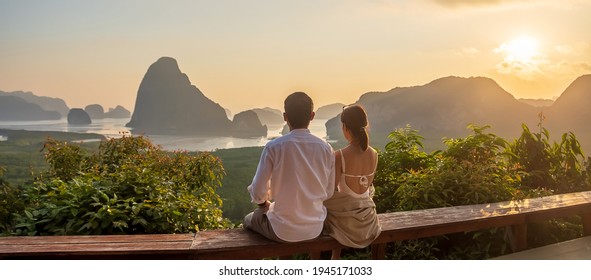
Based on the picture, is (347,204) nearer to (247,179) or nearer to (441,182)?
(441,182)

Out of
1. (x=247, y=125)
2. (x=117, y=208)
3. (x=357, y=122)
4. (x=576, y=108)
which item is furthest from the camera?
(x=247, y=125)

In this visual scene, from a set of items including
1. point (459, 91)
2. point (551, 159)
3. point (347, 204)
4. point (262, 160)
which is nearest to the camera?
point (262, 160)

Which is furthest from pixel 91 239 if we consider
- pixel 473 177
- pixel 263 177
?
pixel 473 177

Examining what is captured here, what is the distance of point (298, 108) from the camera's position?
2594 mm

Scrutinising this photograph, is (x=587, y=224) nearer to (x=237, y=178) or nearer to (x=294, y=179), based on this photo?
(x=294, y=179)

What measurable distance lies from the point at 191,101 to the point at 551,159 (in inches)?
4018

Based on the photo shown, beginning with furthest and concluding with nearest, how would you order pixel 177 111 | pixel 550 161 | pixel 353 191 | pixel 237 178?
pixel 177 111, pixel 237 178, pixel 550 161, pixel 353 191

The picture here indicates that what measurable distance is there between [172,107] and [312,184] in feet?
343

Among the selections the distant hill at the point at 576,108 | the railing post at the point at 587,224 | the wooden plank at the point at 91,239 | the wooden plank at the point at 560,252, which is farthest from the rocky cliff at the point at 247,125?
the wooden plank at the point at 91,239

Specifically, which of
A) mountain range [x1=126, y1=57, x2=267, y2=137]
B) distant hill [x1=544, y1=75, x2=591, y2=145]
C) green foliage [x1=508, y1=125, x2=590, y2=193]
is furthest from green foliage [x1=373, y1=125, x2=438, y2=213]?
A: mountain range [x1=126, y1=57, x2=267, y2=137]

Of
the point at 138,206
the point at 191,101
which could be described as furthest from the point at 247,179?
the point at 191,101

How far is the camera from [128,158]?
4.72 m

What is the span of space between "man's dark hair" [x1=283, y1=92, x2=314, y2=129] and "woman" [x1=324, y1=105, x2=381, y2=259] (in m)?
0.30

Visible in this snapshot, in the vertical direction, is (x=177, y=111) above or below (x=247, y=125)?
above
